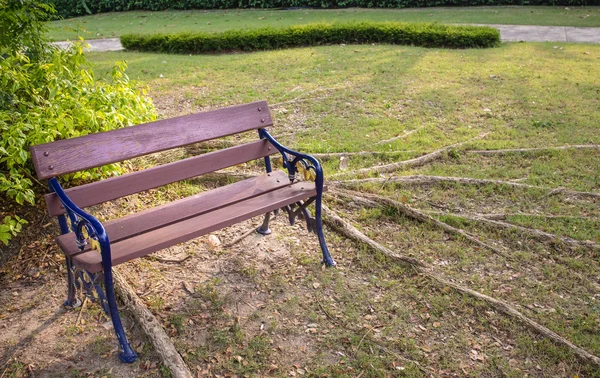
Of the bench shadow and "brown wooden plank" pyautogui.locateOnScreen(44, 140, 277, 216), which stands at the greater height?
"brown wooden plank" pyautogui.locateOnScreen(44, 140, 277, 216)

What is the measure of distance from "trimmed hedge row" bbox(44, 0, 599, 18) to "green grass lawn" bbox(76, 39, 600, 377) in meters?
7.51

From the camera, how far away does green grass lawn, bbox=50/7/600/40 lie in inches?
515

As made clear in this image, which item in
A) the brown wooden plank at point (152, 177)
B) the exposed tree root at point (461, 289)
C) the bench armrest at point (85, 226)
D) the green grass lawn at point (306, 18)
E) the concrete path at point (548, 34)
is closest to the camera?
the bench armrest at point (85, 226)

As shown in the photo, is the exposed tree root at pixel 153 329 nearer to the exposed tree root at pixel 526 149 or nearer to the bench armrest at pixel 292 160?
the bench armrest at pixel 292 160

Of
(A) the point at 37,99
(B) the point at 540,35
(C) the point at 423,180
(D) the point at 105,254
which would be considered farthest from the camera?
(B) the point at 540,35

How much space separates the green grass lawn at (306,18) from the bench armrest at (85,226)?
9.76 metres

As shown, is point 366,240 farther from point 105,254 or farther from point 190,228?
point 105,254

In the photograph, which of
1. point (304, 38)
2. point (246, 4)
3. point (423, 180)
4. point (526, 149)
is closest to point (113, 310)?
point (423, 180)

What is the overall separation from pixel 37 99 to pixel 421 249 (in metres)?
3.14

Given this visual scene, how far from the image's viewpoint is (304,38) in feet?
36.4

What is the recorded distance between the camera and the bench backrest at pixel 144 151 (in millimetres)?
3182

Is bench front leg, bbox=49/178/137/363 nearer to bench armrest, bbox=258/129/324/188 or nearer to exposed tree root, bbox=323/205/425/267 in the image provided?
bench armrest, bbox=258/129/324/188

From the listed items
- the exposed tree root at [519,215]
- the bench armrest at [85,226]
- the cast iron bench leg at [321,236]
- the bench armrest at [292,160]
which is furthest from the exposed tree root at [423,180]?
the bench armrest at [85,226]

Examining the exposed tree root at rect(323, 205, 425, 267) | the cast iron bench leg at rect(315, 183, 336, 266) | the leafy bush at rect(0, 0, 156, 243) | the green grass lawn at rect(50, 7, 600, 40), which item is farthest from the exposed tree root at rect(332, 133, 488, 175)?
the green grass lawn at rect(50, 7, 600, 40)
